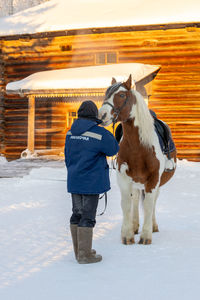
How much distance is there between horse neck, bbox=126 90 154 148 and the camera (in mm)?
4641

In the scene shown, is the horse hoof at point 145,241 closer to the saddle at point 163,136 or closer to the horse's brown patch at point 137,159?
the horse's brown patch at point 137,159

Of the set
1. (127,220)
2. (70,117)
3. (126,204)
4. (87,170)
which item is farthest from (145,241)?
(70,117)

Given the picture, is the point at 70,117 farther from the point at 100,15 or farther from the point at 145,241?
the point at 145,241

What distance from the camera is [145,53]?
52.0 feet

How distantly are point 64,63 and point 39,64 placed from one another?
1.16m

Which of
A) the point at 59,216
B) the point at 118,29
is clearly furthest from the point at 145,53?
the point at 59,216

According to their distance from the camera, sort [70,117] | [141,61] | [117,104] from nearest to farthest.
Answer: [117,104] → [141,61] → [70,117]

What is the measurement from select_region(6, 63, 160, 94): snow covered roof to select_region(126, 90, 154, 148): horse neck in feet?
30.2

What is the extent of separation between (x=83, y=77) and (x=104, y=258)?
11159 mm

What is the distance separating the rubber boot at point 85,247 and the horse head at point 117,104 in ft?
3.93

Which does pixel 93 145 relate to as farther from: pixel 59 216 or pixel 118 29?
pixel 118 29

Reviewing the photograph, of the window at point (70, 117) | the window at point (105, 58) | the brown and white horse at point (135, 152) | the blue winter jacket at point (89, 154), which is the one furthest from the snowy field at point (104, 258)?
the window at point (105, 58)

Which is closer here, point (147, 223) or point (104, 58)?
point (147, 223)

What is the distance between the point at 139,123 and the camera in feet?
15.3
